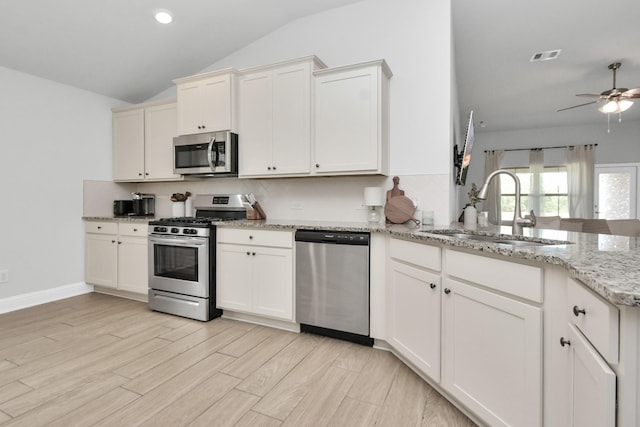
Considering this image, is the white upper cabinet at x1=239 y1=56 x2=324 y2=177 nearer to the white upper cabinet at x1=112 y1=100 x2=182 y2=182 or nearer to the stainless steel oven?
the stainless steel oven

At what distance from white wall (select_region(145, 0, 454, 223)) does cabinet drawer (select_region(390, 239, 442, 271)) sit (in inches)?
31.5

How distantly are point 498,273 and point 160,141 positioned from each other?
12.3ft

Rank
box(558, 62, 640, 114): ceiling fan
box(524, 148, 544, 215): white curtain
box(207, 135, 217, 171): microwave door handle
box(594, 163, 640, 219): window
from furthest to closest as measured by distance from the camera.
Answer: box(524, 148, 544, 215): white curtain
box(594, 163, 640, 219): window
box(558, 62, 640, 114): ceiling fan
box(207, 135, 217, 171): microwave door handle

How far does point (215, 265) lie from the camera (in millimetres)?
3006

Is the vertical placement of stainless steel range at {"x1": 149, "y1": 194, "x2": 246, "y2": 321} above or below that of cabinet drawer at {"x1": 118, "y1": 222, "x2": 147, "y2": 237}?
below

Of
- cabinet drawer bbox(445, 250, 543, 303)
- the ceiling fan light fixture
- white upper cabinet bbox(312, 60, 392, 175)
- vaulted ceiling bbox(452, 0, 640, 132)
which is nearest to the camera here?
cabinet drawer bbox(445, 250, 543, 303)

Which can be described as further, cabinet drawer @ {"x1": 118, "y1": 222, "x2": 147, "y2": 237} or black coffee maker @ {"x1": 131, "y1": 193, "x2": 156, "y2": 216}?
black coffee maker @ {"x1": 131, "y1": 193, "x2": 156, "y2": 216}

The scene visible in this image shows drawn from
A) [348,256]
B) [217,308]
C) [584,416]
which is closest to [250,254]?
[217,308]

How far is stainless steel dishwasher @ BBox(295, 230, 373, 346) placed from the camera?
2.41m

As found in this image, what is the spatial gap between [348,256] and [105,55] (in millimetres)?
3243

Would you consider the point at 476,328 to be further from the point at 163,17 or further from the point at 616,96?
the point at 616,96

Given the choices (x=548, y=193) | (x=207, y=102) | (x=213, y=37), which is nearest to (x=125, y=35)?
(x=213, y=37)

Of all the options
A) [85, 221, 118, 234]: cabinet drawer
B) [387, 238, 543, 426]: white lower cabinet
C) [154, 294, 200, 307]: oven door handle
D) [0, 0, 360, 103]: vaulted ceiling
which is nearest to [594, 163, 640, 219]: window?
[0, 0, 360, 103]: vaulted ceiling

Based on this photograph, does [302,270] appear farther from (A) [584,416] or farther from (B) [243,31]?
(B) [243,31]
